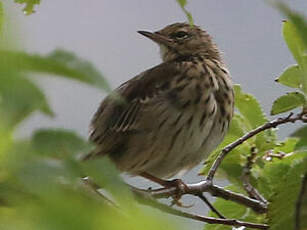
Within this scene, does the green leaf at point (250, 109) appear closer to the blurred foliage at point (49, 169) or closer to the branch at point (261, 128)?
the branch at point (261, 128)

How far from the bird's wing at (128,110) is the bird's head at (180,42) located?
0.39 m

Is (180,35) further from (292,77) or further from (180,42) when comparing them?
(292,77)

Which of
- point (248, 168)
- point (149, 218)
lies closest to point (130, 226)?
point (149, 218)

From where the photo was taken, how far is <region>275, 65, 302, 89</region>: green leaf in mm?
2071

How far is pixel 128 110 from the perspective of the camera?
3.58m

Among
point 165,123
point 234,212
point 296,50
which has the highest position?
point 296,50

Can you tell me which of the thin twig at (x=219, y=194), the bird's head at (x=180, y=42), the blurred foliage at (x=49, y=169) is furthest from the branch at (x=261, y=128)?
the bird's head at (x=180, y=42)

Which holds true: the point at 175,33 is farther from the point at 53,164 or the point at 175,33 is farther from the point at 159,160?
the point at 53,164

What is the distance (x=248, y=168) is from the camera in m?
2.45

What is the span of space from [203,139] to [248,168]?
1001mm

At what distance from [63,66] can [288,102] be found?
157 centimetres

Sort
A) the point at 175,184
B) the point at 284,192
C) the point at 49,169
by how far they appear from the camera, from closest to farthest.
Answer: the point at 49,169, the point at 284,192, the point at 175,184

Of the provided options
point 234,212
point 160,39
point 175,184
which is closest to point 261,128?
point 234,212

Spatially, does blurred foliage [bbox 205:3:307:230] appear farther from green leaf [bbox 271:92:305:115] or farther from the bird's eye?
the bird's eye
